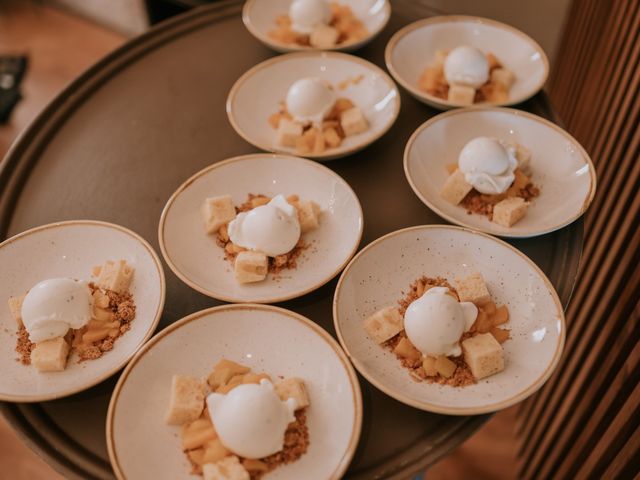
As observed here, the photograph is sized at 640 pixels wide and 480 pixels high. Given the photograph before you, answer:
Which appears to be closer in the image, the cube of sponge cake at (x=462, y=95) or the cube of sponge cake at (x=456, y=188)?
the cube of sponge cake at (x=456, y=188)

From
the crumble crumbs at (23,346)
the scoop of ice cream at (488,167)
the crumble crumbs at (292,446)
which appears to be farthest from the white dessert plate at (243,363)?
the scoop of ice cream at (488,167)

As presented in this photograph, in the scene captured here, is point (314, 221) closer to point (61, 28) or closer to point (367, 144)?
point (367, 144)

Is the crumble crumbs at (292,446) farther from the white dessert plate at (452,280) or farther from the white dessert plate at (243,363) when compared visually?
the white dessert plate at (452,280)

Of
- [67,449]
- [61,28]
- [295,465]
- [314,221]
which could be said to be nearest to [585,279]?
[314,221]

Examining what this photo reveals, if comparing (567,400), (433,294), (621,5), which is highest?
(621,5)

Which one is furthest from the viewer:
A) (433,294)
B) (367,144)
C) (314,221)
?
(367,144)

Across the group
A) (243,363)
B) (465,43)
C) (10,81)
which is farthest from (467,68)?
(10,81)
